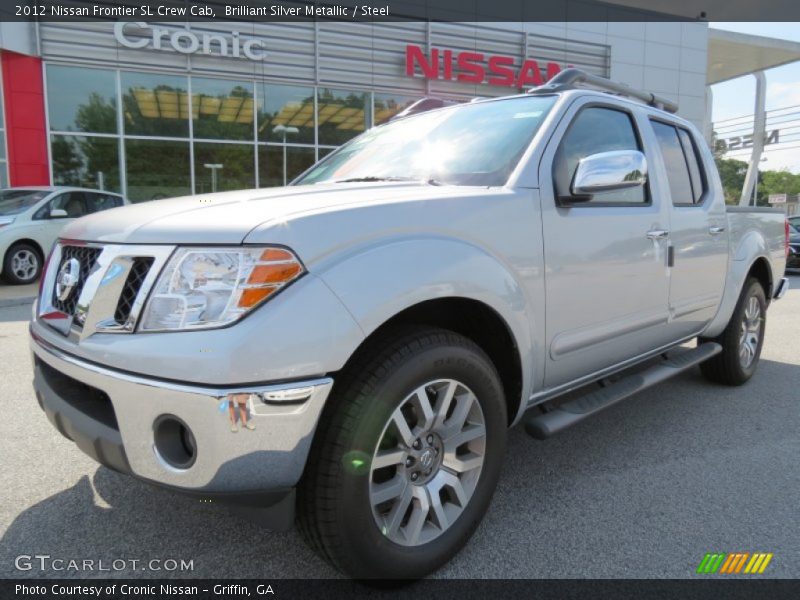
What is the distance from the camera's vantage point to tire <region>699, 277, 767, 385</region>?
14.0ft

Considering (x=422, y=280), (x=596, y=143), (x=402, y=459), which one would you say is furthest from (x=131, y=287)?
(x=596, y=143)

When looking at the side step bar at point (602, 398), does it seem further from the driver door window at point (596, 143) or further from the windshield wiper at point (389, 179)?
the windshield wiper at point (389, 179)

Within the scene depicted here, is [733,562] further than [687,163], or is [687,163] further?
[687,163]

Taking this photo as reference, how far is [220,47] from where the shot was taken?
14.6m

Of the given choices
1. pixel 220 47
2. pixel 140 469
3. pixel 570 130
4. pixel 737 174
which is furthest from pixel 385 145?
pixel 737 174

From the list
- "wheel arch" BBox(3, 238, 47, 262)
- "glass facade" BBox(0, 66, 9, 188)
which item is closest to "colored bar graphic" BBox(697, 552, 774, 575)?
"wheel arch" BBox(3, 238, 47, 262)

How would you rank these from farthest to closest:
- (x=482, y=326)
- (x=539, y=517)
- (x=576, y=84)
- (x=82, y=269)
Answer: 1. (x=576, y=84)
2. (x=539, y=517)
3. (x=482, y=326)
4. (x=82, y=269)

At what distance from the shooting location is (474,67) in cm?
1728

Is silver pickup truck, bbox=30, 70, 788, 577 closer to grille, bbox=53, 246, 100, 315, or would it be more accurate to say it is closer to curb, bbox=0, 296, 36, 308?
grille, bbox=53, 246, 100, 315

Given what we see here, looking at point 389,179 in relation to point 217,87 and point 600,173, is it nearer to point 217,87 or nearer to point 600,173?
point 600,173

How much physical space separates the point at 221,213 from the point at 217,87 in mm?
14547

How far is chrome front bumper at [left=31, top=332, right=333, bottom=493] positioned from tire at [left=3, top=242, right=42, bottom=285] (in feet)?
29.6

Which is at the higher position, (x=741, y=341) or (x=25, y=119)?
(x=25, y=119)

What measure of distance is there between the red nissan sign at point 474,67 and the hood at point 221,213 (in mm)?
15534
